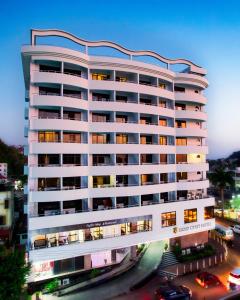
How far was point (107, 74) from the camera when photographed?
36562 millimetres

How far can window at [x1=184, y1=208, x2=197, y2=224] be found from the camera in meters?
38.6

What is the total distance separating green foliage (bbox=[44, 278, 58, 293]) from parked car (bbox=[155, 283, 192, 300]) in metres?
11.7

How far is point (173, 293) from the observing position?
26.4 meters

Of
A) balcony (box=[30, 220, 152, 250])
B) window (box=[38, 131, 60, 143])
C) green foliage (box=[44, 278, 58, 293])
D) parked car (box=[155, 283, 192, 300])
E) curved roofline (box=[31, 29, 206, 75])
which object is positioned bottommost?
green foliage (box=[44, 278, 58, 293])

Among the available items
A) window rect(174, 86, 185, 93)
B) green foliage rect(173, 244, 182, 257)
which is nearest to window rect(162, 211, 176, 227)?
green foliage rect(173, 244, 182, 257)

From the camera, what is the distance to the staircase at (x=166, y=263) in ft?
108

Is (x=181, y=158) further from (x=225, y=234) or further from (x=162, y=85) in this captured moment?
(x=225, y=234)

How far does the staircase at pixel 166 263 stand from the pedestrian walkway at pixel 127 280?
55 cm

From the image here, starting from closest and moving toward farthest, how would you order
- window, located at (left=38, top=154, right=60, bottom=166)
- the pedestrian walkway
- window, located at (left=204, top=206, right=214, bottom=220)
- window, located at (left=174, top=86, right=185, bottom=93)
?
1. the pedestrian walkway
2. window, located at (left=38, top=154, right=60, bottom=166)
3. window, located at (left=204, top=206, right=214, bottom=220)
4. window, located at (left=174, top=86, right=185, bottom=93)

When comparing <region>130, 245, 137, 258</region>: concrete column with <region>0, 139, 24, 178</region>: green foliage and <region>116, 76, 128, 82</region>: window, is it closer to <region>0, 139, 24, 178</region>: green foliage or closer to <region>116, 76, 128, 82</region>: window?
<region>116, 76, 128, 82</region>: window

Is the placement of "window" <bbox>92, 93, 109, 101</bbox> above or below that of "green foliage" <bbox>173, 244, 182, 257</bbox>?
above

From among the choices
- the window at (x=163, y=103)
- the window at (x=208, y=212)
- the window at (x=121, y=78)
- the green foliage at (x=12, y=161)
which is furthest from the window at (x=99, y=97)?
the green foliage at (x=12, y=161)

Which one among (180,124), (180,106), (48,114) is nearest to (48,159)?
(48,114)

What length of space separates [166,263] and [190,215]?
818 centimetres
